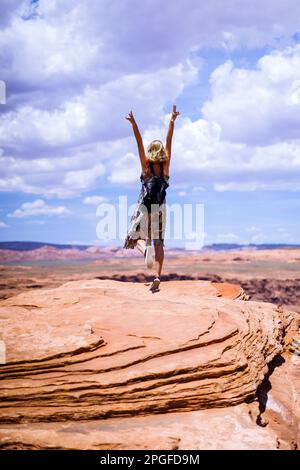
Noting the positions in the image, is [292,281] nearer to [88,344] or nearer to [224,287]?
[224,287]

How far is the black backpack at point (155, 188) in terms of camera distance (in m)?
8.24

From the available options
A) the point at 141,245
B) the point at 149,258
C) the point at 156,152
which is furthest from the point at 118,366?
the point at 156,152

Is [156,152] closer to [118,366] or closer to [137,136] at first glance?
[137,136]

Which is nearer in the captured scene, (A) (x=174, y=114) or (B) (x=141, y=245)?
(A) (x=174, y=114)

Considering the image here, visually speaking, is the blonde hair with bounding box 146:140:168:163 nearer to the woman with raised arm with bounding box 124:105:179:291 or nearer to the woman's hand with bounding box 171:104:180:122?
the woman with raised arm with bounding box 124:105:179:291

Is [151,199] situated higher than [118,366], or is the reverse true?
[151,199]

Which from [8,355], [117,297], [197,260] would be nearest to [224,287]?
[117,297]

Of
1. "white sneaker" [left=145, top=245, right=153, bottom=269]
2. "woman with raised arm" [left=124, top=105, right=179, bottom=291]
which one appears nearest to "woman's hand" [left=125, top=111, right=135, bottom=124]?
"woman with raised arm" [left=124, top=105, right=179, bottom=291]

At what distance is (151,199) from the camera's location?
8367 mm

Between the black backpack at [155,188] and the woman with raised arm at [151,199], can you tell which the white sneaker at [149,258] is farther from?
the black backpack at [155,188]

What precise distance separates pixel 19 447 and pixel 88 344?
61.3 inches

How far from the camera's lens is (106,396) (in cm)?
525

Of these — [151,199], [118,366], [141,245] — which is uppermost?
[151,199]

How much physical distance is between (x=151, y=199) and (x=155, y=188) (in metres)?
0.23
